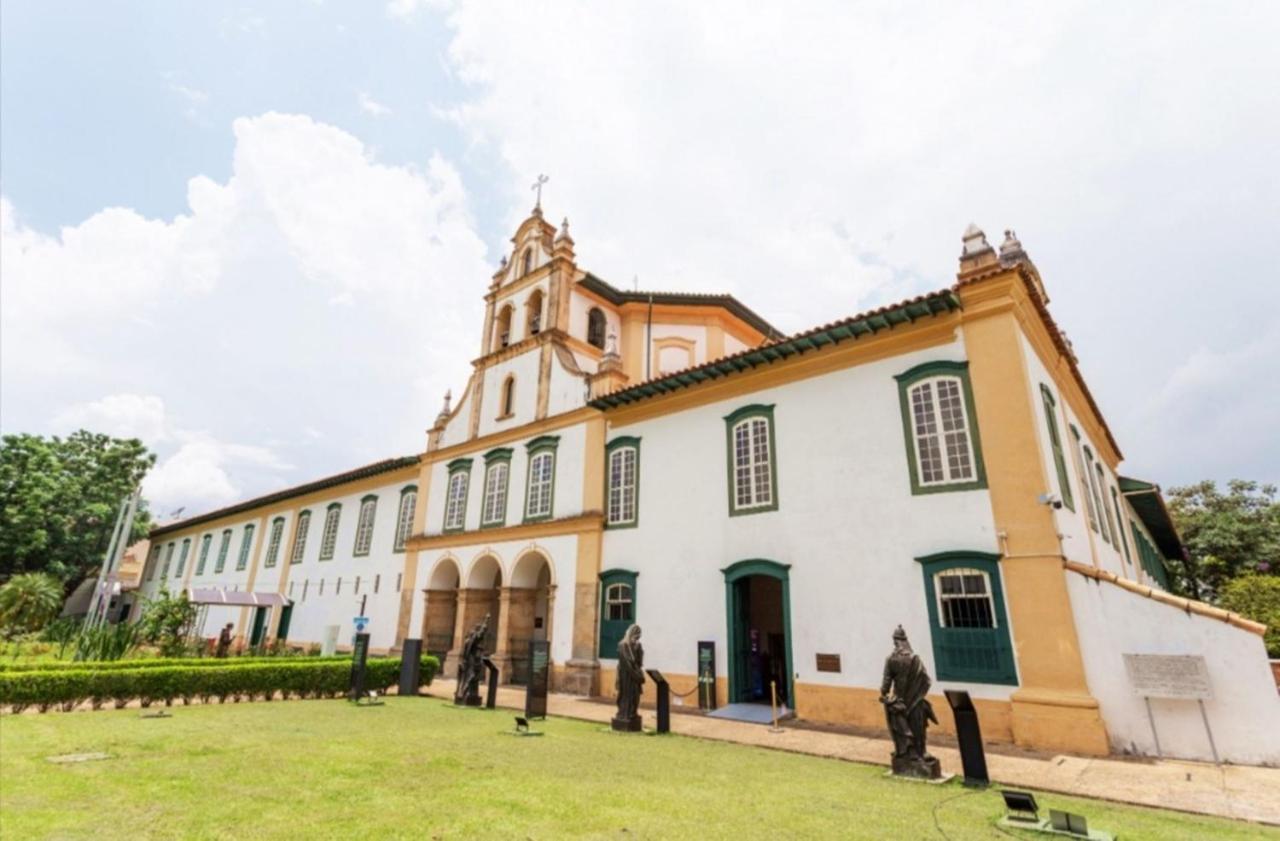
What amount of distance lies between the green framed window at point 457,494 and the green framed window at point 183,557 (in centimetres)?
2753

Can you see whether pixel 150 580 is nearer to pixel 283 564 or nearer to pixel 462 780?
pixel 283 564

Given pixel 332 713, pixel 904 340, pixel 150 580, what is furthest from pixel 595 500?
pixel 150 580

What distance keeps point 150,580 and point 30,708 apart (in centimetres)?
3887

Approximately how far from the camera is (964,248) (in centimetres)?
1199

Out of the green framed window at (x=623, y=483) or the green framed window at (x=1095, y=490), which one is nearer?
the green framed window at (x=1095, y=490)

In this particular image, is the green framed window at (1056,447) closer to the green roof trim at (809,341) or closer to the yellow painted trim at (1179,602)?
the yellow painted trim at (1179,602)

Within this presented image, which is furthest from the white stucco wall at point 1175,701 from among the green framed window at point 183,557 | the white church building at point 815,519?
the green framed window at point 183,557

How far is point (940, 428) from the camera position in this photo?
1150cm

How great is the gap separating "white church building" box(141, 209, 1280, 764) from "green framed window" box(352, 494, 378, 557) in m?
2.07

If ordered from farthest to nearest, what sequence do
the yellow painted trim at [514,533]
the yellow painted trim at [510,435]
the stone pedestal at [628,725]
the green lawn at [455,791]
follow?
the yellow painted trim at [510,435] < the yellow painted trim at [514,533] < the stone pedestal at [628,725] < the green lawn at [455,791]

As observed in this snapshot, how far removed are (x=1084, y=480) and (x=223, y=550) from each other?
40369 millimetres

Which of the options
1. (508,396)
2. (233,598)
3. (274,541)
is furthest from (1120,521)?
(274,541)

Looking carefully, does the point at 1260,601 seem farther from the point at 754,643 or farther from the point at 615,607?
the point at 615,607

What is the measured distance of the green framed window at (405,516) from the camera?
942 inches
